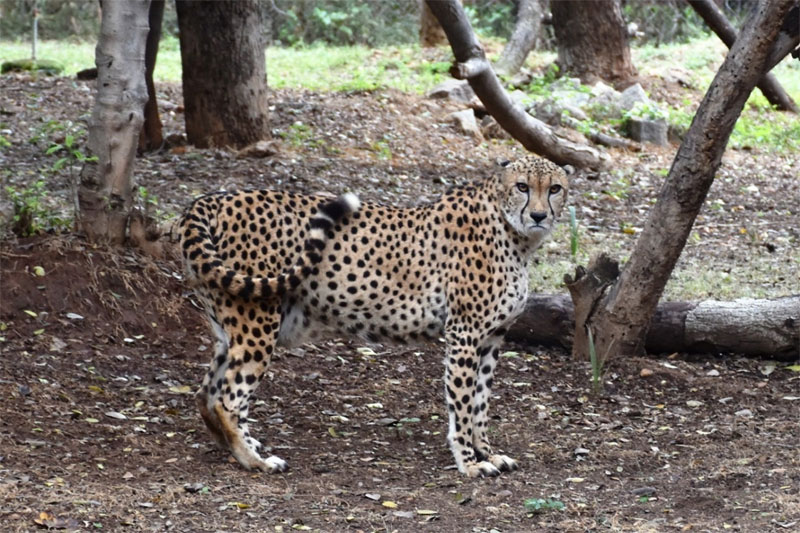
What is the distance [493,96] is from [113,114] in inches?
140

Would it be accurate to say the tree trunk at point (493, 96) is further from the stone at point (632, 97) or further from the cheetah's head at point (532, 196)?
the cheetah's head at point (532, 196)

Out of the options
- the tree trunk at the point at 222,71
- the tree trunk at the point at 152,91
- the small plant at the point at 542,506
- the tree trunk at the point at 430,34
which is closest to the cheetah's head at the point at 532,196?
the small plant at the point at 542,506

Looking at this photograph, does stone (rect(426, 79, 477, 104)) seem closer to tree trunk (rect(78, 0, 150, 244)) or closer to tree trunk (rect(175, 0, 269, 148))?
tree trunk (rect(175, 0, 269, 148))

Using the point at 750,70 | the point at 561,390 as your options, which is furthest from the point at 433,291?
the point at 750,70

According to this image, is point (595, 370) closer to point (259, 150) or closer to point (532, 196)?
point (532, 196)

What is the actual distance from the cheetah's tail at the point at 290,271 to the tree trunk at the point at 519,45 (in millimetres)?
11261

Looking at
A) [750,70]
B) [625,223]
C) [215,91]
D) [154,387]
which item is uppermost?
[750,70]

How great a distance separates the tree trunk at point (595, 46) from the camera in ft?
51.3

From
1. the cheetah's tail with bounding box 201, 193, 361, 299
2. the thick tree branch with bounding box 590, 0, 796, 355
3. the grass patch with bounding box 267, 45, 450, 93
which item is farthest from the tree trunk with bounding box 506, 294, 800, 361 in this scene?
the grass patch with bounding box 267, 45, 450, 93

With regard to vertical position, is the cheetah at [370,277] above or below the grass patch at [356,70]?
below

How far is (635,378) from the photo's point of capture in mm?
6527

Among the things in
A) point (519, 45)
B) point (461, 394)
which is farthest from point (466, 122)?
point (461, 394)

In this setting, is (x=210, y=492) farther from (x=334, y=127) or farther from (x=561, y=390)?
(x=334, y=127)

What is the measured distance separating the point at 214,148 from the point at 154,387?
4.69 metres
